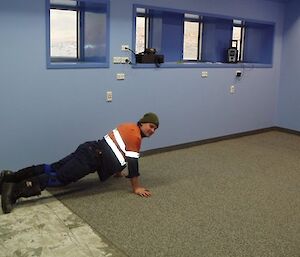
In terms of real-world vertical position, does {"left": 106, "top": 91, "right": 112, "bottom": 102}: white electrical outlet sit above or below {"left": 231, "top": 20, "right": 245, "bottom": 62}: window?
below

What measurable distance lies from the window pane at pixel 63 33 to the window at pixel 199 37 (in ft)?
2.55

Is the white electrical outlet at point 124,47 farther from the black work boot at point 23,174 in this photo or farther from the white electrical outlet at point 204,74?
the black work boot at point 23,174

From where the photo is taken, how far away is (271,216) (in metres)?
3.26

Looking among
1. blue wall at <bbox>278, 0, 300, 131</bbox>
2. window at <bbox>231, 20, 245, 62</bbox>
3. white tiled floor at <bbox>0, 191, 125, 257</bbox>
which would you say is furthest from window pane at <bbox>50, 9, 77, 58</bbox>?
blue wall at <bbox>278, 0, 300, 131</bbox>

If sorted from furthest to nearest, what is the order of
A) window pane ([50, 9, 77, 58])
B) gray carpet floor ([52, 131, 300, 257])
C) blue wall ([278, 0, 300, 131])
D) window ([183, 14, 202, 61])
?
blue wall ([278, 0, 300, 131]) → window ([183, 14, 202, 61]) → window pane ([50, 9, 77, 58]) → gray carpet floor ([52, 131, 300, 257])

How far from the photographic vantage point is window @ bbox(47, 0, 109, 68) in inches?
173

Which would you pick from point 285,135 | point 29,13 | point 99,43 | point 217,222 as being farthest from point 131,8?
point 285,135

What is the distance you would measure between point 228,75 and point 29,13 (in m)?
3.20

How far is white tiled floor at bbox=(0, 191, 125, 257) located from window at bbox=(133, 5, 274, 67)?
8.05ft

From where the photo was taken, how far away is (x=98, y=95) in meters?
4.31

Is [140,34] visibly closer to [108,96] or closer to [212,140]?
[108,96]

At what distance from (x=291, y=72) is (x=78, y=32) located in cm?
378

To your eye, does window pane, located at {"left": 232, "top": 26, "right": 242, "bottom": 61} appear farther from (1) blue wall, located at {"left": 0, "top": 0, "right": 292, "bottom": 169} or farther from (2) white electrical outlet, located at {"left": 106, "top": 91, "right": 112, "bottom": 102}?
(2) white electrical outlet, located at {"left": 106, "top": 91, "right": 112, "bottom": 102}

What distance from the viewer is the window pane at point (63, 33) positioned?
4496 millimetres
